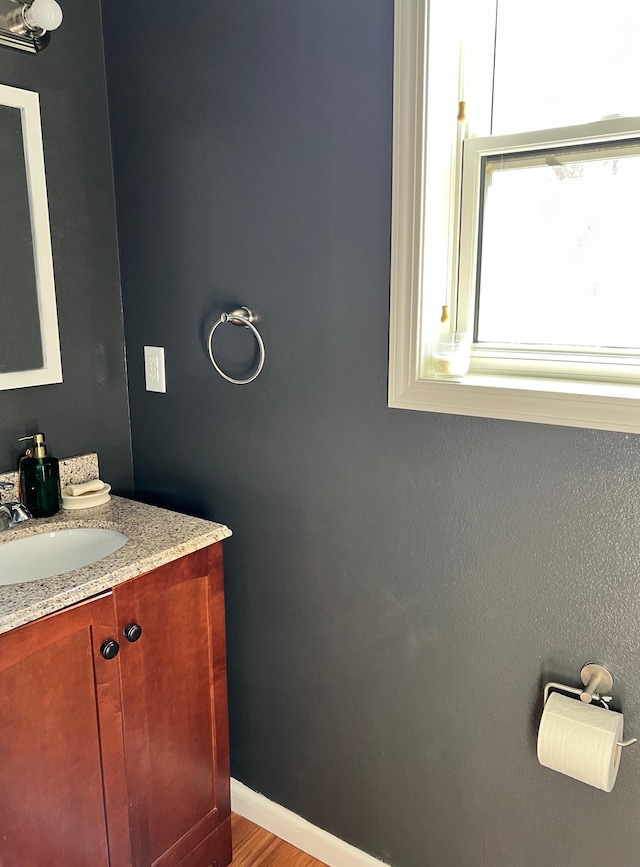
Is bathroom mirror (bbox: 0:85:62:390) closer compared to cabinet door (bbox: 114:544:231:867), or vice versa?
cabinet door (bbox: 114:544:231:867)

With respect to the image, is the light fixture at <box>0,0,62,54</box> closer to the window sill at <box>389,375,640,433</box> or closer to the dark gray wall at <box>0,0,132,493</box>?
the dark gray wall at <box>0,0,132,493</box>

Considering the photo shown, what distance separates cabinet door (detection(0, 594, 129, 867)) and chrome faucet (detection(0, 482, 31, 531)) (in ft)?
1.35

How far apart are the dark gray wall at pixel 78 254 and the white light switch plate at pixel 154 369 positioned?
97 mm

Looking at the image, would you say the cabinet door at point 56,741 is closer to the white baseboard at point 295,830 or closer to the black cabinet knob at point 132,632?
the black cabinet knob at point 132,632

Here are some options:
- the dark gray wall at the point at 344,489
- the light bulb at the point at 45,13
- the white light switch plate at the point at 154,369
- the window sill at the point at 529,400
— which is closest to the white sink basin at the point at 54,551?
the dark gray wall at the point at 344,489

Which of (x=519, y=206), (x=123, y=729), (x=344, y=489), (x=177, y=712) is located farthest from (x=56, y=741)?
(x=519, y=206)

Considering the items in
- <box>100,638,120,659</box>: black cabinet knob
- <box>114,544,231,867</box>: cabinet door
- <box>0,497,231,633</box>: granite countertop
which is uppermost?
<box>0,497,231,633</box>: granite countertop

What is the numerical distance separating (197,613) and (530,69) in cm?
128

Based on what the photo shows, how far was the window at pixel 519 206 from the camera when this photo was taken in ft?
3.86

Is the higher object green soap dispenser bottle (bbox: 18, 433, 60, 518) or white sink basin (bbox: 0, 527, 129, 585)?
green soap dispenser bottle (bbox: 18, 433, 60, 518)

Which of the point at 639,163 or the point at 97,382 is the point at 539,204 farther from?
the point at 97,382

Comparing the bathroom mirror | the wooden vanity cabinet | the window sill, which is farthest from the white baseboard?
the bathroom mirror

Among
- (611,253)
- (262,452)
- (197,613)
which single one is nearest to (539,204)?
(611,253)

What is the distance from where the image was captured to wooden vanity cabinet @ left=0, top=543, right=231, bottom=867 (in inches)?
45.1
